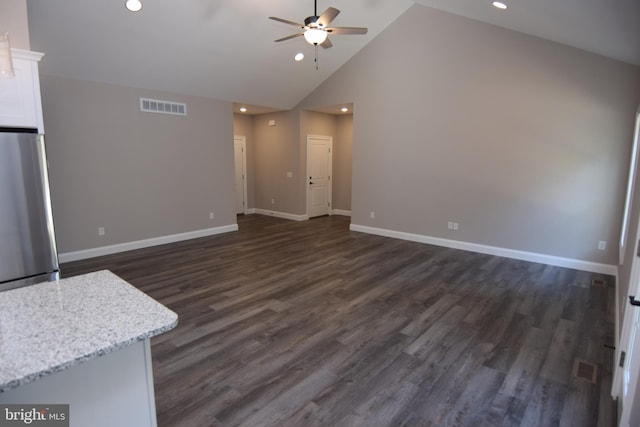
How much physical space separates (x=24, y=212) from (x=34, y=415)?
275 centimetres

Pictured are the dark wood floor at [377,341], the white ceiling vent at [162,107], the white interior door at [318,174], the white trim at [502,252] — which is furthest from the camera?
the white interior door at [318,174]

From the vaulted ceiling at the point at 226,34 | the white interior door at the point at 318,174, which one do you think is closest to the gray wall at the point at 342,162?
the white interior door at the point at 318,174

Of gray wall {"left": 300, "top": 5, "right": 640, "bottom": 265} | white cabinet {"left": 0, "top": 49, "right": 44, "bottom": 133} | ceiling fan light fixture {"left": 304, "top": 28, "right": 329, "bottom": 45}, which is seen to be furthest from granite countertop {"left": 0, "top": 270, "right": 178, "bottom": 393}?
gray wall {"left": 300, "top": 5, "right": 640, "bottom": 265}

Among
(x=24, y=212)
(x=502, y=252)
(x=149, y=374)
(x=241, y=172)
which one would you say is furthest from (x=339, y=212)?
(x=149, y=374)

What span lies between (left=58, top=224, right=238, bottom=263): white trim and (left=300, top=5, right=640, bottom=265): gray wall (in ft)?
10.1

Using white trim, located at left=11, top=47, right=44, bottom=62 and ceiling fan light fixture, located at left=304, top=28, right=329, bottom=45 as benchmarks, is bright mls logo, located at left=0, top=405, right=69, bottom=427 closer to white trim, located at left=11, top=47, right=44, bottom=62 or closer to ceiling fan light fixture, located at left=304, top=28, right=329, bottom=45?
white trim, located at left=11, top=47, right=44, bottom=62

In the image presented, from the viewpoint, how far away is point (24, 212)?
3002 mm

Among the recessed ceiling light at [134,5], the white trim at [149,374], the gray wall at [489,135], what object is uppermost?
the recessed ceiling light at [134,5]

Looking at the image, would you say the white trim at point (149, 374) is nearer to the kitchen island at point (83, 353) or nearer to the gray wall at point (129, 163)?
the kitchen island at point (83, 353)

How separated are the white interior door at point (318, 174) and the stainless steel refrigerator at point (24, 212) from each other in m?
5.83

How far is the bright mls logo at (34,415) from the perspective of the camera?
0.97m

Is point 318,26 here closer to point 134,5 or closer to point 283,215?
point 134,5

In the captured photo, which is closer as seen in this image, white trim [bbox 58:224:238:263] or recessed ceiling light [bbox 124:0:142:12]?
recessed ceiling light [bbox 124:0:142:12]

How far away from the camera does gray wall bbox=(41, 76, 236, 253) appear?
4.88 meters
